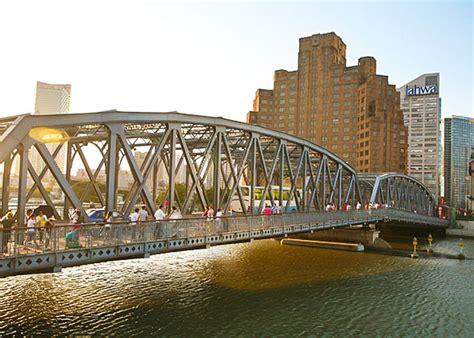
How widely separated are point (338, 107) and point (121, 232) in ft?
401

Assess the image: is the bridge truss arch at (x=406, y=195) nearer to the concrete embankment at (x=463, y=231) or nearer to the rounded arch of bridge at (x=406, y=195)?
the rounded arch of bridge at (x=406, y=195)

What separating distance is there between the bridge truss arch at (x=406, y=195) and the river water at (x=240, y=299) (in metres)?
29.3

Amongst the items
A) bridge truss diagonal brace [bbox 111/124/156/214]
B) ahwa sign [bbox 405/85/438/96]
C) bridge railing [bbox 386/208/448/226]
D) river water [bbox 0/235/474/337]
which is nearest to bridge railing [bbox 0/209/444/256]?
bridge truss diagonal brace [bbox 111/124/156/214]

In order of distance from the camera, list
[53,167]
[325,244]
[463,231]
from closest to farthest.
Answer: [53,167], [325,244], [463,231]

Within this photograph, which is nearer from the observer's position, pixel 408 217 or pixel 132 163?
pixel 132 163

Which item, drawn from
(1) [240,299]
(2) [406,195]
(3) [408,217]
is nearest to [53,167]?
(1) [240,299]

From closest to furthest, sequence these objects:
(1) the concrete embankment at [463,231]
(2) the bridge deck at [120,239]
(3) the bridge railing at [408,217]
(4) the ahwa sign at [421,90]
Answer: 1. (2) the bridge deck at [120,239]
2. (3) the bridge railing at [408,217]
3. (1) the concrete embankment at [463,231]
4. (4) the ahwa sign at [421,90]

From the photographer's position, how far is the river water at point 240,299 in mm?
18797

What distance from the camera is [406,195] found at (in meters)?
71.1

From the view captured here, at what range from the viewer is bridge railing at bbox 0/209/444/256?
46.9ft

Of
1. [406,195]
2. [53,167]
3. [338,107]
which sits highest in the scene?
[338,107]

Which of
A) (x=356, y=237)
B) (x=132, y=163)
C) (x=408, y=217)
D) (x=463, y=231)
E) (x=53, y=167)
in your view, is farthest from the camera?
(x=463, y=231)

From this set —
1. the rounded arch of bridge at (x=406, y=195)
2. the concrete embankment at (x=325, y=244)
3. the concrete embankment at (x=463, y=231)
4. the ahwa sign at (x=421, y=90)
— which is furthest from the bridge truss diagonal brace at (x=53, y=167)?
the ahwa sign at (x=421, y=90)

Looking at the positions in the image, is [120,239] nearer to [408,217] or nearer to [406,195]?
[408,217]
